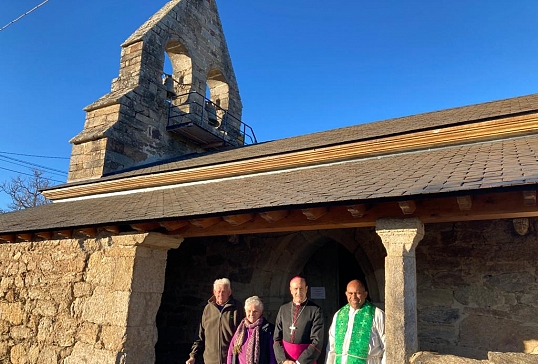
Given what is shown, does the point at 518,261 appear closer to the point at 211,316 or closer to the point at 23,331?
the point at 211,316

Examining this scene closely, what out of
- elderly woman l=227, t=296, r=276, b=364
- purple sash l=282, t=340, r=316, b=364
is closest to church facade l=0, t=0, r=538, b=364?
purple sash l=282, t=340, r=316, b=364

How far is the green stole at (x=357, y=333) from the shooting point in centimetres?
307

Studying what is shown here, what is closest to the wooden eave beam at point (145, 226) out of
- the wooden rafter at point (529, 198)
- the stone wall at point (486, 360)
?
the stone wall at point (486, 360)

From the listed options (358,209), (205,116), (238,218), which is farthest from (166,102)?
(358,209)

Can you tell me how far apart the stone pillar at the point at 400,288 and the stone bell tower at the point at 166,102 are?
21.2 ft

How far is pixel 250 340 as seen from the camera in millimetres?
3316

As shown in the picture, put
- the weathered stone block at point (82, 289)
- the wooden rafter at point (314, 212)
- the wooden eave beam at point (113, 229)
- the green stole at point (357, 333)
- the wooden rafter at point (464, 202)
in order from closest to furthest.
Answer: the wooden rafter at point (464, 202)
the green stole at point (357, 333)
the wooden rafter at point (314, 212)
the wooden eave beam at point (113, 229)
the weathered stone block at point (82, 289)

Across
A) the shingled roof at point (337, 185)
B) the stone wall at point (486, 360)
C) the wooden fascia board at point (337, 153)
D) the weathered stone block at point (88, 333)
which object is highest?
the wooden fascia board at point (337, 153)

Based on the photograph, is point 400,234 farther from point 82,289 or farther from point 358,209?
point 82,289

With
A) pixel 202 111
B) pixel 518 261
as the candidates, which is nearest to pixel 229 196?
pixel 518 261

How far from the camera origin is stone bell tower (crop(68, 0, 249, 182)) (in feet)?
28.0

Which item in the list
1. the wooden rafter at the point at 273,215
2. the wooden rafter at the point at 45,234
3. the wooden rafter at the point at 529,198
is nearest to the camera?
the wooden rafter at the point at 529,198

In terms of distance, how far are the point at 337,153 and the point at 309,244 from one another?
1.35 meters

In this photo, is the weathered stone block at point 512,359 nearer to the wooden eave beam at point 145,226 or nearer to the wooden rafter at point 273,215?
the wooden rafter at point 273,215
